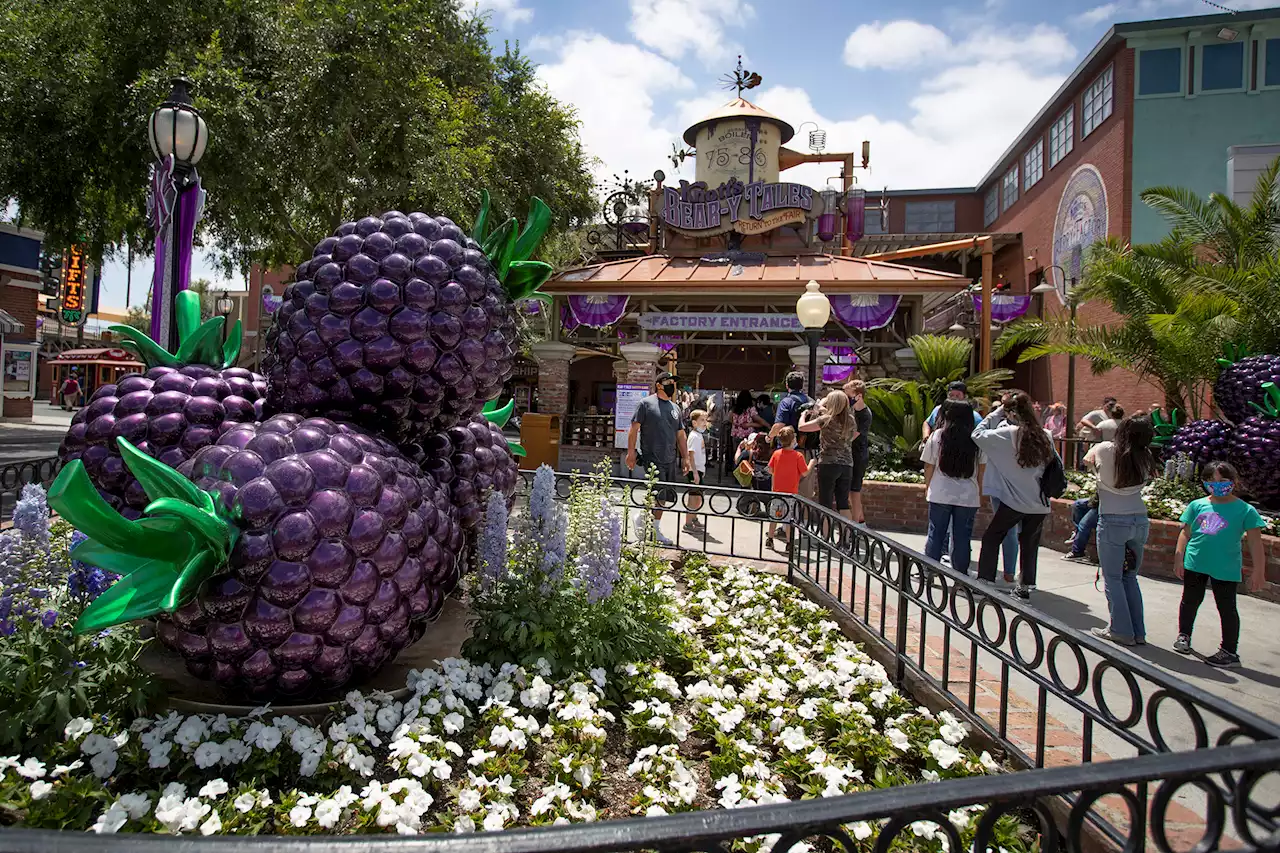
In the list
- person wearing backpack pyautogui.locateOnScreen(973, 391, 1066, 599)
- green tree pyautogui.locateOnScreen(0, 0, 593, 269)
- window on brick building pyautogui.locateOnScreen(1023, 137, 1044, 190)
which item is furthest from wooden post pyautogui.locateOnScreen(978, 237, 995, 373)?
green tree pyautogui.locateOnScreen(0, 0, 593, 269)

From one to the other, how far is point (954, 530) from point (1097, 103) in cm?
1656

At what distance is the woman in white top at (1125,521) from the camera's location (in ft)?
14.7

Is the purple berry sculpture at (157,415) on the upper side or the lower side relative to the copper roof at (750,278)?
lower

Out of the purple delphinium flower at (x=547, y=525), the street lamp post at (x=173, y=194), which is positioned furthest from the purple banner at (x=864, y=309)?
the purple delphinium flower at (x=547, y=525)

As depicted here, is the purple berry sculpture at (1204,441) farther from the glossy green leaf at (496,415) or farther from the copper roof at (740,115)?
the copper roof at (740,115)

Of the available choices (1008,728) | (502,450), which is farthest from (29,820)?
(1008,728)

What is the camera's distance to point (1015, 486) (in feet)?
17.3

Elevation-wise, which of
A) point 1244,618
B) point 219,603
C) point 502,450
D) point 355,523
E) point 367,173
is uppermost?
point 367,173

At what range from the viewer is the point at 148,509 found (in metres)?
1.55

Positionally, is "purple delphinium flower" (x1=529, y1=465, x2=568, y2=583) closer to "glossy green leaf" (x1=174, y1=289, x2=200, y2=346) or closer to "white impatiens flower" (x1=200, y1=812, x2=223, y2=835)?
"white impatiens flower" (x1=200, y1=812, x2=223, y2=835)

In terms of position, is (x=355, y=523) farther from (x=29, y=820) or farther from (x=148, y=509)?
(x=29, y=820)

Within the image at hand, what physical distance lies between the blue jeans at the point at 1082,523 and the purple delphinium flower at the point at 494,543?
20.2 ft

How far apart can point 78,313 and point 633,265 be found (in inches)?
847

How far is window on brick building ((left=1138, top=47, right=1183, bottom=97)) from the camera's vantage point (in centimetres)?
1560
